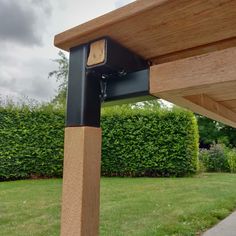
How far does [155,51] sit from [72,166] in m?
0.63

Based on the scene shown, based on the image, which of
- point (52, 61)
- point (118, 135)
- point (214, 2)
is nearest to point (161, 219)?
point (214, 2)

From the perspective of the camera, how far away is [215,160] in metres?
A: 10.4

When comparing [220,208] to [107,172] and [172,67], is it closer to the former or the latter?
[172,67]

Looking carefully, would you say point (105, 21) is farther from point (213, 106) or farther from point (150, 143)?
point (150, 143)

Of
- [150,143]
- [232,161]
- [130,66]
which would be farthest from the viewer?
[232,161]

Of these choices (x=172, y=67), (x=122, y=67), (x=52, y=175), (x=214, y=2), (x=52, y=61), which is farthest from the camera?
(x=52, y=61)

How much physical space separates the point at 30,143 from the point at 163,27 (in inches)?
287

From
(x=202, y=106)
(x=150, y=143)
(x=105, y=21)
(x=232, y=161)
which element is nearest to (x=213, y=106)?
(x=202, y=106)

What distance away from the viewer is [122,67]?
1.27 m

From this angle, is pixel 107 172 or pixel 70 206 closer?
pixel 70 206

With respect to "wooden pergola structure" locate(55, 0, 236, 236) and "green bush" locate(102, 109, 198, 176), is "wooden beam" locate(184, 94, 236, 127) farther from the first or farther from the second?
"green bush" locate(102, 109, 198, 176)

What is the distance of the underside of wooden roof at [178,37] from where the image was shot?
99 cm

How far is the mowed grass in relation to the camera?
116 inches

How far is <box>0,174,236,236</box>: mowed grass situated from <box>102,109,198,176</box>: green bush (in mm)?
2424
